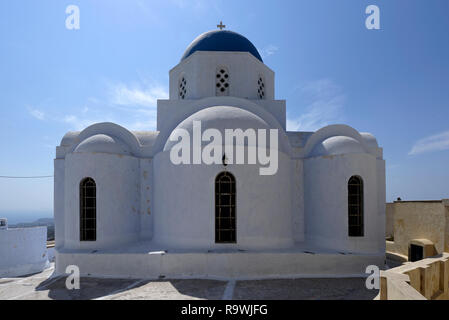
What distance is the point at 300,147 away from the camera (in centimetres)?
973

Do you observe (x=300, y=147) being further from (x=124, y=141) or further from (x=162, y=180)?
(x=124, y=141)

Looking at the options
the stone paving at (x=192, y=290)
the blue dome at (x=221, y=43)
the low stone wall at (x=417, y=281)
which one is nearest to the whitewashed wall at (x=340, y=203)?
the stone paving at (x=192, y=290)

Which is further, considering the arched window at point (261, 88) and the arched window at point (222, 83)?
Result: the arched window at point (261, 88)

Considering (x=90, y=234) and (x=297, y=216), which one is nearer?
(x=90, y=234)

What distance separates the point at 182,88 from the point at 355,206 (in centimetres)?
937

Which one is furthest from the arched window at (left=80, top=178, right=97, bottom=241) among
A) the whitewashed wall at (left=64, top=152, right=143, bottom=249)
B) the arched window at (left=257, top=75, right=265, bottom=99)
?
the arched window at (left=257, top=75, right=265, bottom=99)

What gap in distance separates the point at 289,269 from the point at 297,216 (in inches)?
89.7

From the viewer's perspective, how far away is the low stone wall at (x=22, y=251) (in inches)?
595

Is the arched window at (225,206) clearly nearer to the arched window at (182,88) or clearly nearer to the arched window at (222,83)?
the arched window at (222,83)

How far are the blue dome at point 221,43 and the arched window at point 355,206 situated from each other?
8.05 meters

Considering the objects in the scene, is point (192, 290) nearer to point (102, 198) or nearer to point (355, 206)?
point (102, 198)

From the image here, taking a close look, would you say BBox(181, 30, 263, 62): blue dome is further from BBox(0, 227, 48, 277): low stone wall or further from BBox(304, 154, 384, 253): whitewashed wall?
BBox(0, 227, 48, 277): low stone wall

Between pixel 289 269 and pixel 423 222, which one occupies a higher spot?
pixel 423 222

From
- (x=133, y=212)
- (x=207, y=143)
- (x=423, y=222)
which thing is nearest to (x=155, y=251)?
(x=133, y=212)
